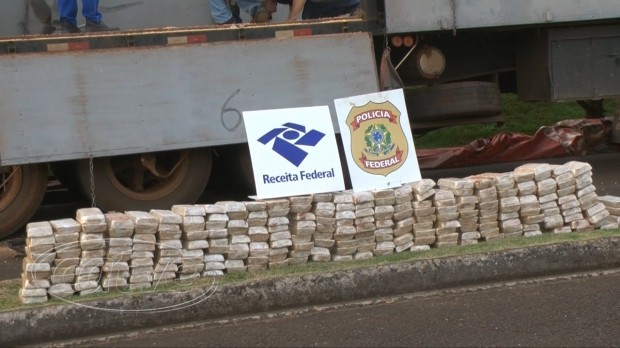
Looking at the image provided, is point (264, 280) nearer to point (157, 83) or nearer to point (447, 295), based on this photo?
point (447, 295)

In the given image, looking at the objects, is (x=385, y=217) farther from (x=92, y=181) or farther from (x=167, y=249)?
(x=92, y=181)

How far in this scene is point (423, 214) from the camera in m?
7.60

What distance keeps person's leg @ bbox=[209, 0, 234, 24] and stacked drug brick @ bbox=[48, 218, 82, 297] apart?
161 inches

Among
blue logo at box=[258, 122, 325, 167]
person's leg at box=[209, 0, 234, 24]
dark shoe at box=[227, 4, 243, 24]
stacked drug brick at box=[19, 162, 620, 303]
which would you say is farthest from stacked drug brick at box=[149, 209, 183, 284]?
dark shoe at box=[227, 4, 243, 24]

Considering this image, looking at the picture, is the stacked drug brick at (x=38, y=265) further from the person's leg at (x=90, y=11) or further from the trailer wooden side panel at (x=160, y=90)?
the person's leg at (x=90, y=11)

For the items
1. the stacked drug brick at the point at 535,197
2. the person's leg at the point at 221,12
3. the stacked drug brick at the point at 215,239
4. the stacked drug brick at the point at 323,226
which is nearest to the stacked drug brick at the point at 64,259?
the stacked drug brick at the point at 215,239

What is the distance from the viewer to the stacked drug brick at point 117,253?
6.66 m

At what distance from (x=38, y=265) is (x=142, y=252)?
2.33ft

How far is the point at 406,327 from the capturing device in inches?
243

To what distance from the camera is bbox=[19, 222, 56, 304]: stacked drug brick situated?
6.41 meters

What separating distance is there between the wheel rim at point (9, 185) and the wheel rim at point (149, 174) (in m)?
0.81

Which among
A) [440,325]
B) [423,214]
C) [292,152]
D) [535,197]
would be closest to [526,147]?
[535,197]

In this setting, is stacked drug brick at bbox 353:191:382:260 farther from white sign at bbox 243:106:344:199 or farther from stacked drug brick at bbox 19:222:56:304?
stacked drug brick at bbox 19:222:56:304

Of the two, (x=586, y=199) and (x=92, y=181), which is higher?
(x=92, y=181)
